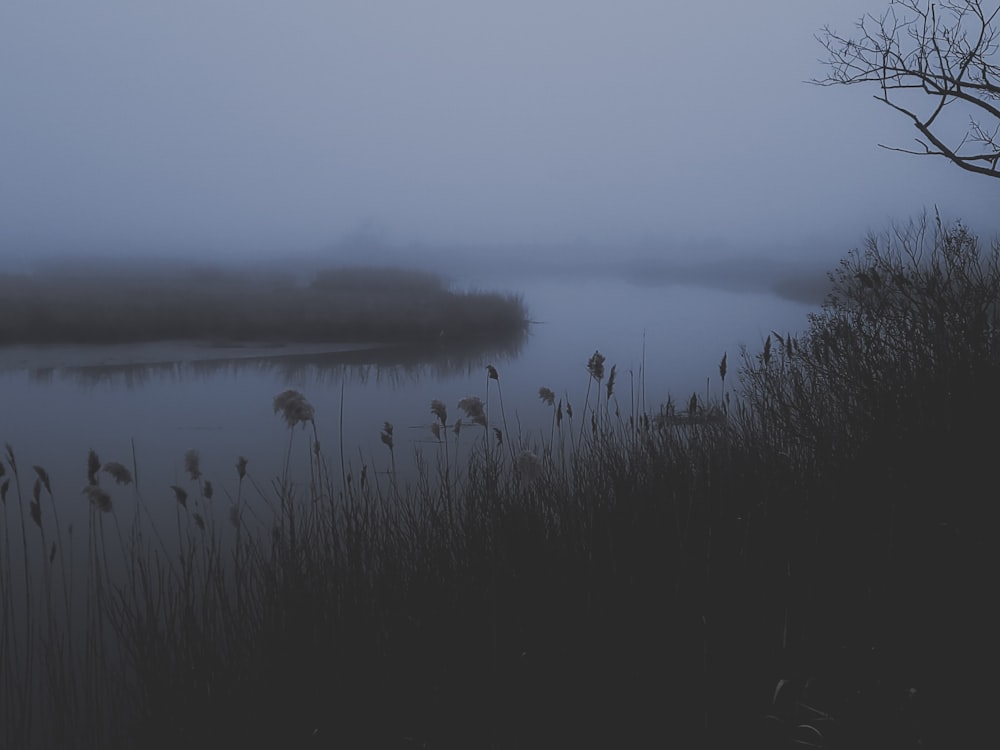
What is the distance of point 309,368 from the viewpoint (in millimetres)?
21938

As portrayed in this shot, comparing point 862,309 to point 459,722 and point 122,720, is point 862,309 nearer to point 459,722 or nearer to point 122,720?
point 459,722

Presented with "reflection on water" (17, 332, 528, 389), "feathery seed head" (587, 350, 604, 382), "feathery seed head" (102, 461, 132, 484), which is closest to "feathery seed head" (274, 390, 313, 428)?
"feathery seed head" (102, 461, 132, 484)

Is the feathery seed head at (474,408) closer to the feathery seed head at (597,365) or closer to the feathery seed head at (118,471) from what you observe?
the feathery seed head at (597,365)

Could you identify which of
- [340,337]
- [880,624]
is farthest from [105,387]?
[880,624]

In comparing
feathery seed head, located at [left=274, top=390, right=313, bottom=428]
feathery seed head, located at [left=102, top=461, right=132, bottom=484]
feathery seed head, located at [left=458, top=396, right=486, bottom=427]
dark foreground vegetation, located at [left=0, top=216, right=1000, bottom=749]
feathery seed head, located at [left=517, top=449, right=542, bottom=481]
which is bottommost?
dark foreground vegetation, located at [left=0, top=216, right=1000, bottom=749]

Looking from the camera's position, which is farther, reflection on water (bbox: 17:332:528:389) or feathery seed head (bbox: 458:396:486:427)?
reflection on water (bbox: 17:332:528:389)

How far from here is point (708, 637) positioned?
343 cm

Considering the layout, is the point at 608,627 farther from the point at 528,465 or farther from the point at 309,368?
the point at 309,368

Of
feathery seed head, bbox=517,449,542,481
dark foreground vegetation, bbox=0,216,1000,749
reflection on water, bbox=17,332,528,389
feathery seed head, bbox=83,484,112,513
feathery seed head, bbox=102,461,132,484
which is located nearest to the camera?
dark foreground vegetation, bbox=0,216,1000,749

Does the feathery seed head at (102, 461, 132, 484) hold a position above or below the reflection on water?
above

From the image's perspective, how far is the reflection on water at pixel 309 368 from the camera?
62.7 ft

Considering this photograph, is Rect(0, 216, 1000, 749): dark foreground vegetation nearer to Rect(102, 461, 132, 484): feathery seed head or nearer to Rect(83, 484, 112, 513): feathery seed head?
Rect(83, 484, 112, 513): feathery seed head

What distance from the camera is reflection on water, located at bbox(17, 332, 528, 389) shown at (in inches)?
753

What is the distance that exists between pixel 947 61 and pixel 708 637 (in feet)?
25.7
